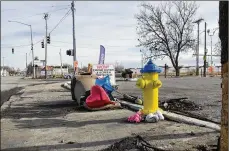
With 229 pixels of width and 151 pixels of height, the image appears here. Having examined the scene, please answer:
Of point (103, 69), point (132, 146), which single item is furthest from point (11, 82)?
point (132, 146)

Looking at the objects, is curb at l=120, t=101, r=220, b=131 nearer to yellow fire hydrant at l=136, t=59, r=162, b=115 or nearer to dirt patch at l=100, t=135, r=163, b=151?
yellow fire hydrant at l=136, t=59, r=162, b=115

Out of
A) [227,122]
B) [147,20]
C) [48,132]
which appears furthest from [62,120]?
[147,20]

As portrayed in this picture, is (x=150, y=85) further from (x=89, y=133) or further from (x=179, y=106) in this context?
(x=179, y=106)

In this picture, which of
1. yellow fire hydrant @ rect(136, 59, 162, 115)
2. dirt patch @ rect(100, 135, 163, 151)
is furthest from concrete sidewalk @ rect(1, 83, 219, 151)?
yellow fire hydrant @ rect(136, 59, 162, 115)

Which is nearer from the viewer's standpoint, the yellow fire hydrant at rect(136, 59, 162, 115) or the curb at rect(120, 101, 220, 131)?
the curb at rect(120, 101, 220, 131)

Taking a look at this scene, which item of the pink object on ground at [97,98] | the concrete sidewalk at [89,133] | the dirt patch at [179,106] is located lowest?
the concrete sidewalk at [89,133]

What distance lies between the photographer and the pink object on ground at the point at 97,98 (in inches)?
481

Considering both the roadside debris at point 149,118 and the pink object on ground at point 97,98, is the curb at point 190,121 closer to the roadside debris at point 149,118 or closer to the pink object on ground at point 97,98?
the roadside debris at point 149,118

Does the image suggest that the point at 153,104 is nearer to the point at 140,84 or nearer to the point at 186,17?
the point at 140,84

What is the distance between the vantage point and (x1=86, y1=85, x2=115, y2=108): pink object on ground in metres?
12.2

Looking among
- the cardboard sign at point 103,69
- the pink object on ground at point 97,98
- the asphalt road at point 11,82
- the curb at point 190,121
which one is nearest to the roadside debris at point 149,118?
→ the curb at point 190,121

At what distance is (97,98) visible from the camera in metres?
12.3

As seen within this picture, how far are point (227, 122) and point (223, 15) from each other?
1274mm

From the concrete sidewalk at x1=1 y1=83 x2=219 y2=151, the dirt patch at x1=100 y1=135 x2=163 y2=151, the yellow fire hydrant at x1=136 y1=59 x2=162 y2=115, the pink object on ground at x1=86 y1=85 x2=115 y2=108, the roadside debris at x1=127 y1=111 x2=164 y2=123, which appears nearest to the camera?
the dirt patch at x1=100 y1=135 x2=163 y2=151
